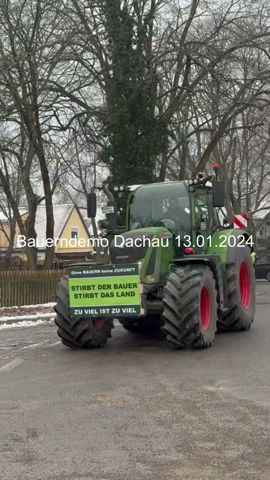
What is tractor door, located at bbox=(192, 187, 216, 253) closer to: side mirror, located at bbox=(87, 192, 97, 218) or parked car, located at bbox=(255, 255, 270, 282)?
side mirror, located at bbox=(87, 192, 97, 218)

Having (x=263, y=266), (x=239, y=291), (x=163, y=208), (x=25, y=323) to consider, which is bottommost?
(x=25, y=323)

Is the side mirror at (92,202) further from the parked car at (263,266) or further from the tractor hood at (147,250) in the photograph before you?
the parked car at (263,266)

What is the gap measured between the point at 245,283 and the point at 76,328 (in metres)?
4.07

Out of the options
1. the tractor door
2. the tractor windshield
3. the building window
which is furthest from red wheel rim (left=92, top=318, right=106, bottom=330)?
the building window

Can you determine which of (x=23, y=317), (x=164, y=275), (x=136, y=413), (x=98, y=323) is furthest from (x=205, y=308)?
(x=23, y=317)

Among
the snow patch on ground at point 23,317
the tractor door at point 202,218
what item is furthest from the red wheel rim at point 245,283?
the snow patch on ground at point 23,317

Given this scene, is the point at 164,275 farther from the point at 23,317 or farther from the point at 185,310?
the point at 23,317

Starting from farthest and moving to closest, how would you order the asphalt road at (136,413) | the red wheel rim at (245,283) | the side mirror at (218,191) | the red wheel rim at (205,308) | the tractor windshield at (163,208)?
the red wheel rim at (245,283) → the side mirror at (218,191) → the tractor windshield at (163,208) → the red wheel rim at (205,308) → the asphalt road at (136,413)

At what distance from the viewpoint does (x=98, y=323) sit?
10211mm

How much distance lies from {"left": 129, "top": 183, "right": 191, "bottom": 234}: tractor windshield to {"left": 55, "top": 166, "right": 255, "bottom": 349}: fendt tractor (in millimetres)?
17

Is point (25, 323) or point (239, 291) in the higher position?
point (239, 291)

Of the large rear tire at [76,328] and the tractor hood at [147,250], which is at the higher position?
the tractor hood at [147,250]

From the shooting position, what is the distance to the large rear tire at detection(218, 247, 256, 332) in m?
11.2

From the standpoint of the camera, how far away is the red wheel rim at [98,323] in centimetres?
1013
